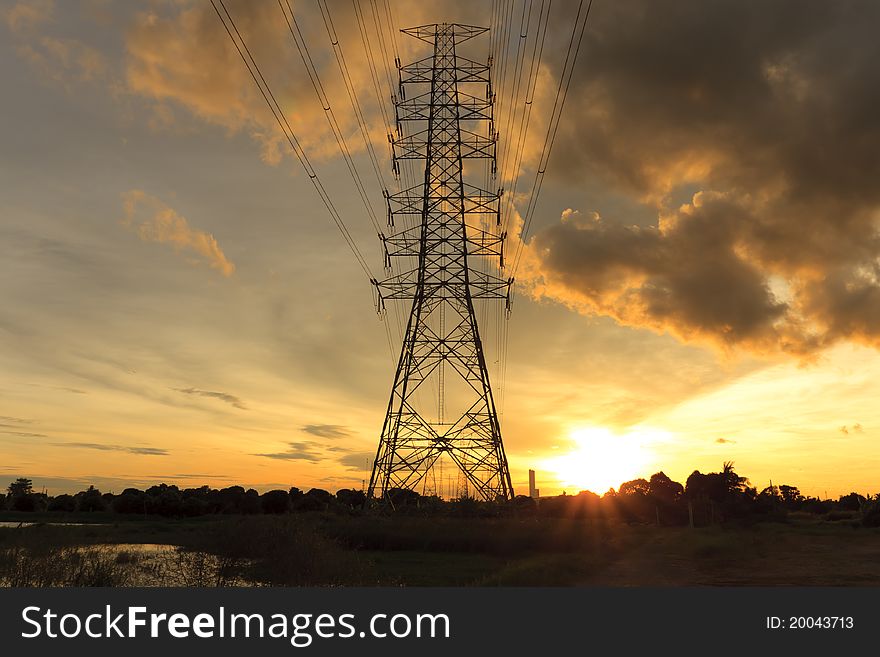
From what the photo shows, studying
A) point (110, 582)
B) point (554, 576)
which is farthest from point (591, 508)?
point (110, 582)

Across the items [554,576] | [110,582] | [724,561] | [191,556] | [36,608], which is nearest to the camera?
[36,608]

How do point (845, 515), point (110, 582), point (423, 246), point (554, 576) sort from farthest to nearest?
point (845, 515) < point (423, 246) < point (554, 576) < point (110, 582)

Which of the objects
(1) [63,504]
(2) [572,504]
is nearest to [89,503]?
(1) [63,504]

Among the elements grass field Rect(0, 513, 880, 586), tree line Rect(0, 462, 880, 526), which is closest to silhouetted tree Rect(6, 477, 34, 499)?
tree line Rect(0, 462, 880, 526)

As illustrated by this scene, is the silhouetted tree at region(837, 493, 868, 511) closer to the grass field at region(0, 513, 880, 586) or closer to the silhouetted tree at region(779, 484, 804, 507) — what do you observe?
the silhouetted tree at region(779, 484, 804, 507)

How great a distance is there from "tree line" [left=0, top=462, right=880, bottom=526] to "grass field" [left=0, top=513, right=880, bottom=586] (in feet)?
10.6

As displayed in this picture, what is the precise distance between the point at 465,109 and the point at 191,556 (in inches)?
1454

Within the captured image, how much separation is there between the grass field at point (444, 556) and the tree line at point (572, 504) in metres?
3.24

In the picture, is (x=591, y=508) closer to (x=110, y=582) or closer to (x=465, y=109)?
(x=465, y=109)

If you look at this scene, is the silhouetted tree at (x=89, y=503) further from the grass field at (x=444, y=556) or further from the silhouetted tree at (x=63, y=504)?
the grass field at (x=444, y=556)

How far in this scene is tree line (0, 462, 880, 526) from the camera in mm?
62938

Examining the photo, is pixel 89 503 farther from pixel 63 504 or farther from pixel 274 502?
pixel 274 502

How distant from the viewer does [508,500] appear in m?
53.2

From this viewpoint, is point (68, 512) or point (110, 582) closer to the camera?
point (110, 582)
